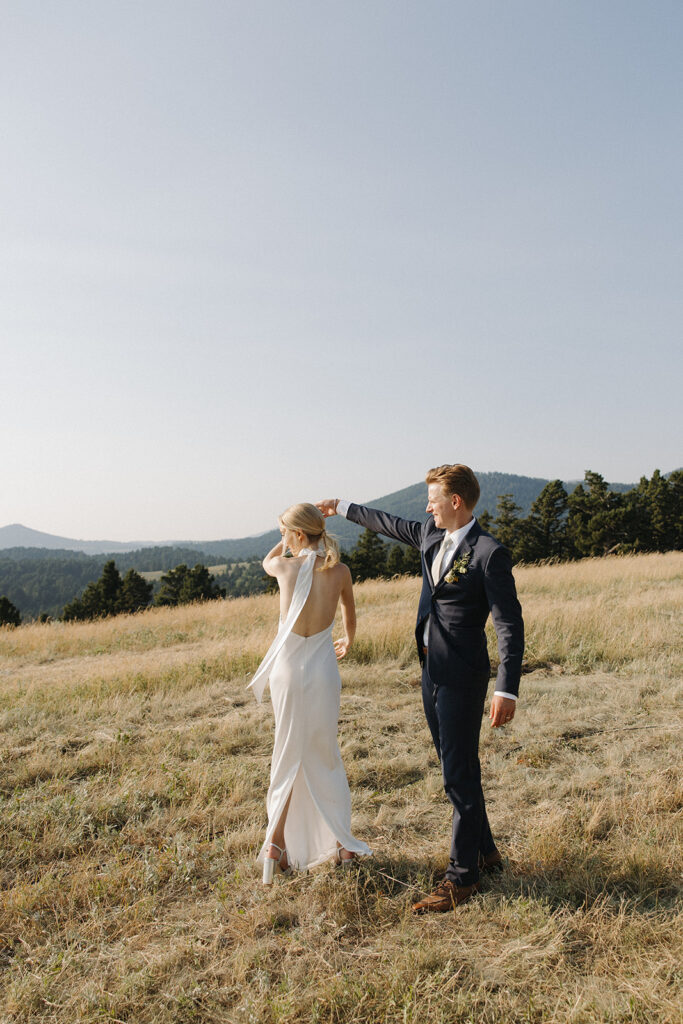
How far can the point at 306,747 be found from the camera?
4.00m

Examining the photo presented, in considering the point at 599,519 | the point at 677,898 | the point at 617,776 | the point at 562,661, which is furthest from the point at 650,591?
the point at 599,519

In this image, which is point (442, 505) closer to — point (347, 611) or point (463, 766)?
point (347, 611)

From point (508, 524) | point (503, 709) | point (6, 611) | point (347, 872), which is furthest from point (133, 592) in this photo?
point (503, 709)

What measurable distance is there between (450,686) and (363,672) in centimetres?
545

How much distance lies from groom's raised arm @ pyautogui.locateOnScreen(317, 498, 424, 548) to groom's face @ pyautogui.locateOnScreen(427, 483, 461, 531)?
1.67 ft

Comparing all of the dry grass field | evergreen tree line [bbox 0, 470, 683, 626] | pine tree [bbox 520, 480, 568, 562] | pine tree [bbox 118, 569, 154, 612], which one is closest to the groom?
the dry grass field

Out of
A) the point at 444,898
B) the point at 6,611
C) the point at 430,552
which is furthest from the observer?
the point at 6,611

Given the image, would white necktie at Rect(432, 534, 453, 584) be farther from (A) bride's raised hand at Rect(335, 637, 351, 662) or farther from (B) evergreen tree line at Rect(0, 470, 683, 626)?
(B) evergreen tree line at Rect(0, 470, 683, 626)

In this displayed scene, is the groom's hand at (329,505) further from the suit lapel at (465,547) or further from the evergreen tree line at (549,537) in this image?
the evergreen tree line at (549,537)

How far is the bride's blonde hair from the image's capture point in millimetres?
4039

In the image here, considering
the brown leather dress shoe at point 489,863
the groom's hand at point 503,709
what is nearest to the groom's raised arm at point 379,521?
the groom's hand at point 503,709

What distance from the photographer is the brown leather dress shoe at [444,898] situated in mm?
3508

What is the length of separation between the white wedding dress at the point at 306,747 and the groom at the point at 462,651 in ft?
2.26

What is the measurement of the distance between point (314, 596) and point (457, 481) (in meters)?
1.23
